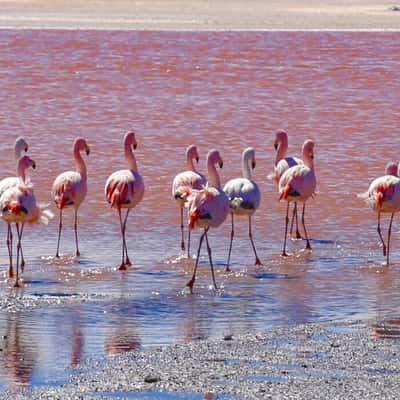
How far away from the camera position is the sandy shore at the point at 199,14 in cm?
4131

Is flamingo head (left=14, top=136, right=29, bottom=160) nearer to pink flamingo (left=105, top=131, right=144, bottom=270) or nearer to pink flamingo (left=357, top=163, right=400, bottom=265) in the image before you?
pink flamingo (left=105, top=131, right=144, bottom=270)

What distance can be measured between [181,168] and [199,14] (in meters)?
32.5

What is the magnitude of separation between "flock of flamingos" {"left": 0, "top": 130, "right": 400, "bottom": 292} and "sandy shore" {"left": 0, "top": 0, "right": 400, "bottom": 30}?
91.3ft

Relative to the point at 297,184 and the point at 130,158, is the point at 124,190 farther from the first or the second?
the point at 297,184

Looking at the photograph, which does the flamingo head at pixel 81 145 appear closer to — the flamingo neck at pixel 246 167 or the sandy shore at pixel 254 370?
the flamingo neck at pixel 246 167

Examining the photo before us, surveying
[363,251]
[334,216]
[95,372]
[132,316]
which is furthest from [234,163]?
[95,372]

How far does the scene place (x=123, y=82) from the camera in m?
25.7

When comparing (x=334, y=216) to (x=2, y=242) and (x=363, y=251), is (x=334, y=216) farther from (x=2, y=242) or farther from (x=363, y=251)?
(x=2, y=242)

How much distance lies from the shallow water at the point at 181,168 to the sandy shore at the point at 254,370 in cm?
30

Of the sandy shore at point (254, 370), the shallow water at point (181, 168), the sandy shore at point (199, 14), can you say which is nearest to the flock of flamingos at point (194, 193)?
the shallow water at point (181, 168)

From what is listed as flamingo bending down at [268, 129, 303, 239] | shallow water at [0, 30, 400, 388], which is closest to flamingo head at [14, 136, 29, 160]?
shallow water at [0, 30, 400, 388]

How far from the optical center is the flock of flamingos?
33.8 feet

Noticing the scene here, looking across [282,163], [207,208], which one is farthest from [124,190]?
[282,163]

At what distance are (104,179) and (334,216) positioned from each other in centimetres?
323
